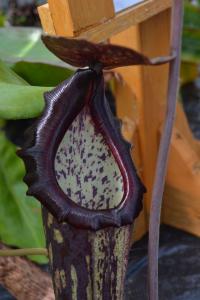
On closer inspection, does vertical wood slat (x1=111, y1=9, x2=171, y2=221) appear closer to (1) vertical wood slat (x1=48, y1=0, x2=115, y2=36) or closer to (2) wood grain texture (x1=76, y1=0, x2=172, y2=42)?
(2) wood grain texture (x1=76, y1=0, x2=172, y2=42)

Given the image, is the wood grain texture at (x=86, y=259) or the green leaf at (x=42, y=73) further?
the green leaf at (x=42, y=73)

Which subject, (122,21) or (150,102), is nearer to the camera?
(122,21)

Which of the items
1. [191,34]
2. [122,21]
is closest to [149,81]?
[122,21]

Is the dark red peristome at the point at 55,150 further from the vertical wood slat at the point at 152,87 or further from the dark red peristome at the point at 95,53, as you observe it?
the vertical wood slat at the point at 152,87

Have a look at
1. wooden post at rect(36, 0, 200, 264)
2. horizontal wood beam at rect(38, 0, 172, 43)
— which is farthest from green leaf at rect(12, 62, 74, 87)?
wooden post at rect(36, 0, 200, 264)

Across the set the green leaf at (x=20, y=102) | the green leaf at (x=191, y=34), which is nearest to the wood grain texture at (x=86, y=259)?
the green leaf at (x=20, y=102)

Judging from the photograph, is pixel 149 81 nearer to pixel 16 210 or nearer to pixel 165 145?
pixel 16 210

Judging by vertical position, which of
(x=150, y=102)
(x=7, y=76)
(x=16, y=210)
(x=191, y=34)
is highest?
(x=7, y=76)
